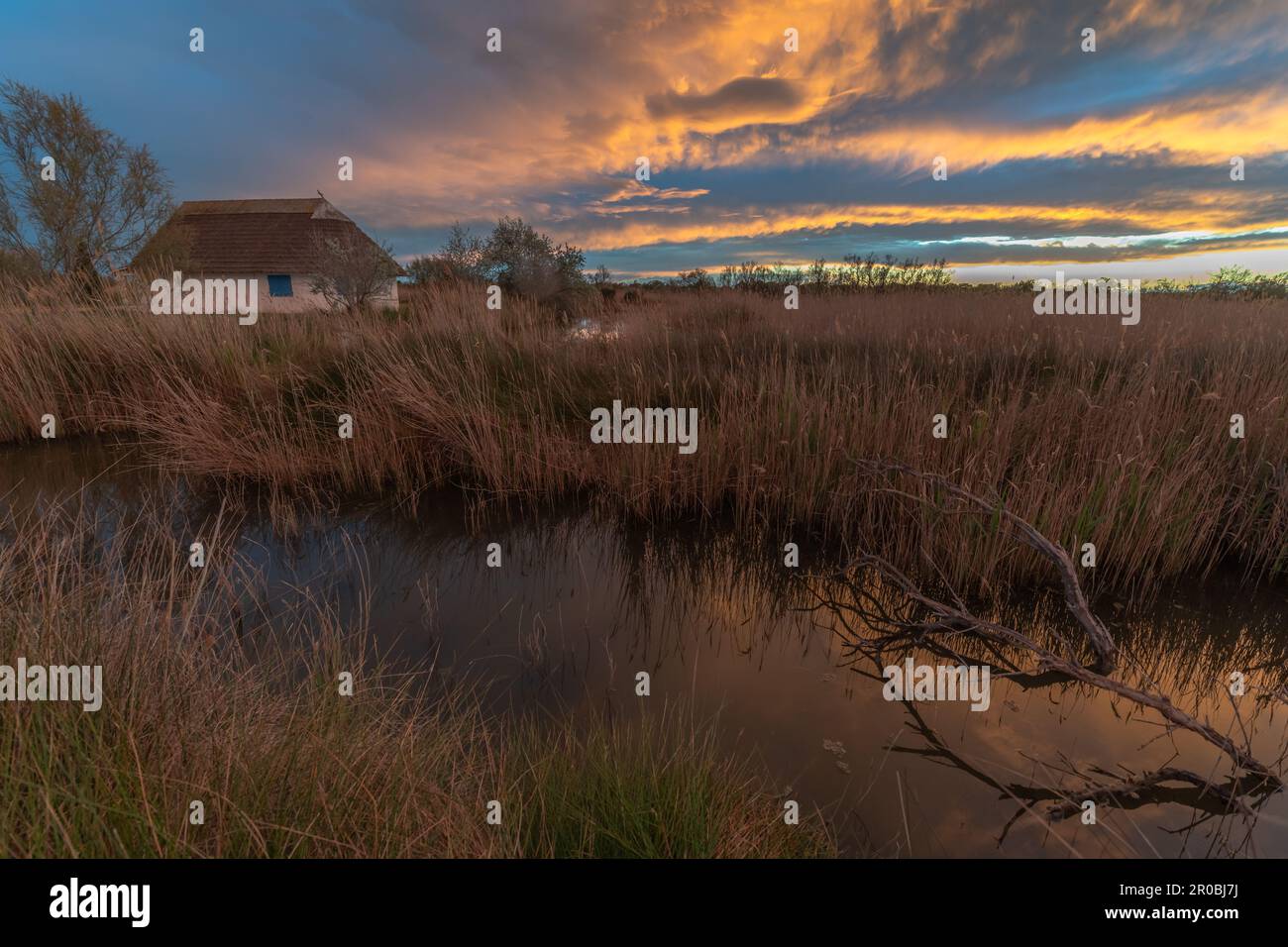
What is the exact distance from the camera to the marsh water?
2.17 metres

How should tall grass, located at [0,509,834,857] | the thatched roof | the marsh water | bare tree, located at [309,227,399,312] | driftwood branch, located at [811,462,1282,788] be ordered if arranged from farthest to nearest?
the thatched roof < bare tree, located at [309,227,399,312] < driftwood branch, located at [811,462,1282,788] < the marsh water < tall grass, located at [0,509,834,857]

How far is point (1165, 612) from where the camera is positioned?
3.59 meters

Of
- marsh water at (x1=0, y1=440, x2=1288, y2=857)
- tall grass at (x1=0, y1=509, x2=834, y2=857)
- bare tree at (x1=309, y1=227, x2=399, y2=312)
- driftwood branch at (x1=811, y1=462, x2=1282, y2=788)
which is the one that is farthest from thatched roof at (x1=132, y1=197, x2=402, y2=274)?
driftwood branch at (x1=811, y1=462, x2=1282, y2=788)

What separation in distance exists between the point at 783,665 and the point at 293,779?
8.01ft

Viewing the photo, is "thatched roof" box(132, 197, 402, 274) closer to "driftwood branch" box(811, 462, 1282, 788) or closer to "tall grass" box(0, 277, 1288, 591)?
"tall grass" box(0, 277, 1288, 591)

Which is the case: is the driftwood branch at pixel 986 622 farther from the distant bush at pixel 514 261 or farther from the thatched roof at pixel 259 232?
the thatched roof at pixel 259 232

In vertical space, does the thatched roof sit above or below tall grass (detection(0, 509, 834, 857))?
above

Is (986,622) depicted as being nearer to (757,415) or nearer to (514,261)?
(757,415)

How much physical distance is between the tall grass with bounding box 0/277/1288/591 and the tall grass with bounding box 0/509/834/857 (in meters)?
2.82

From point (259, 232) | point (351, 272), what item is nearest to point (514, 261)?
point (351, 272)
